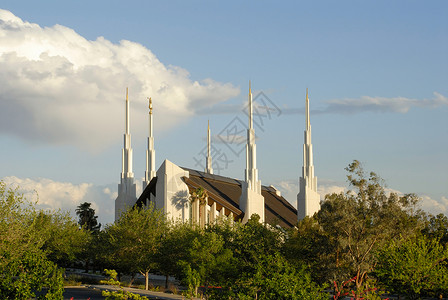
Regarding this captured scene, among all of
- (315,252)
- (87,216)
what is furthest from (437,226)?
(87,216)

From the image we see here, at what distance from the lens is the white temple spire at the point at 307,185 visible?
74.5 metres

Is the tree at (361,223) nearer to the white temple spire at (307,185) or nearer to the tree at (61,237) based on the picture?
the tree at (61,237)

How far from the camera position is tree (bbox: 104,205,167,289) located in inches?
1811

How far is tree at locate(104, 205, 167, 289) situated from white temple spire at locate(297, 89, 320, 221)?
29.6 metres

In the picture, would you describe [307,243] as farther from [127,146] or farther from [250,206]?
[127,146]

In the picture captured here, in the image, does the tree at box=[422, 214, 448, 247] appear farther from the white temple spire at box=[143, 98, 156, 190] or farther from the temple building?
the white temple spire at box=[143, 98, 156, 190]

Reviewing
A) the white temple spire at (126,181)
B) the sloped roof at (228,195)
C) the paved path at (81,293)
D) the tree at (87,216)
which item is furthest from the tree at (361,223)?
the tree at (87,216)

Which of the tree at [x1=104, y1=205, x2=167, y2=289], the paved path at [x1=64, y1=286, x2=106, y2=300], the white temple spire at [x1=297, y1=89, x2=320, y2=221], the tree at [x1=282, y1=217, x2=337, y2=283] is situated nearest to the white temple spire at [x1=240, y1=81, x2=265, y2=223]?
Answer: the white temple spire at [x1=297, y1=89, x2=320, y2=221]

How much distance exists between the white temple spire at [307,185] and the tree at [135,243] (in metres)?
29.6

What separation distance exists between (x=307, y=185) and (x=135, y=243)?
110ft

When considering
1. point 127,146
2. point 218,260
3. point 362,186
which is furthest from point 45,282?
Answer: point 127,146

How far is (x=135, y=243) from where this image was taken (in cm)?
4712

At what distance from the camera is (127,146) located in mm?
78312

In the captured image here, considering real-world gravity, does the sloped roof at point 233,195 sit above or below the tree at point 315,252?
above
